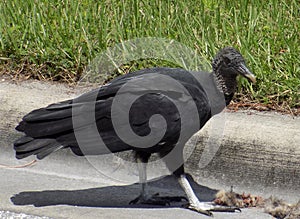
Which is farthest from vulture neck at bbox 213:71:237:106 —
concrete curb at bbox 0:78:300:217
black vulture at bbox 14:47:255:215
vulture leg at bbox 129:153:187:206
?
vulture leg at bbox 129:153:187:206

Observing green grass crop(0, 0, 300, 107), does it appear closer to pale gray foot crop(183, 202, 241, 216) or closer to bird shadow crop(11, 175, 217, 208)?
bird shadow crop(11, 175, 217, 208)

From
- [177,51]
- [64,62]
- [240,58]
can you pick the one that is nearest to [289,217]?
[240,58]

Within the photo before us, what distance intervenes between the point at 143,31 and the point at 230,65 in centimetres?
141

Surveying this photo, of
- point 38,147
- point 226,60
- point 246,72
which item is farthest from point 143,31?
point 38,147

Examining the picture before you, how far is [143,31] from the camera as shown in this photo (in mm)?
5297

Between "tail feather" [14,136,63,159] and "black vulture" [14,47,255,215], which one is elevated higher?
"black vulture" [14,47,255,215]

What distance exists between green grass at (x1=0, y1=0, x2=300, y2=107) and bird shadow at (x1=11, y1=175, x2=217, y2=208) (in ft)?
2.48

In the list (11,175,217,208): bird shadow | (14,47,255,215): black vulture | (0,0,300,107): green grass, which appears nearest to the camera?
(14,47,255,215): black vulture

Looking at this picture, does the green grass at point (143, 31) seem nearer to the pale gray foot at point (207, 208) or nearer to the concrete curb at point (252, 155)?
the concrete curb at point (252, 155)

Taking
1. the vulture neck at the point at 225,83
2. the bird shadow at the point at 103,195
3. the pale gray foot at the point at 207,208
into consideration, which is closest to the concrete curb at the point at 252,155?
the bird shadow at the point at 103,195

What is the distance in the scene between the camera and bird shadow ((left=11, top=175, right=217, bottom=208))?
13.6 feet

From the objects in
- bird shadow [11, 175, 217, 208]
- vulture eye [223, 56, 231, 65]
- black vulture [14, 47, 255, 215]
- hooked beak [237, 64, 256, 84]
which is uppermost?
vulture eye [223, 56, 231, 65]

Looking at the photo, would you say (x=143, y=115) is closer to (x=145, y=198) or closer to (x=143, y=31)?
(x=145, y=198)

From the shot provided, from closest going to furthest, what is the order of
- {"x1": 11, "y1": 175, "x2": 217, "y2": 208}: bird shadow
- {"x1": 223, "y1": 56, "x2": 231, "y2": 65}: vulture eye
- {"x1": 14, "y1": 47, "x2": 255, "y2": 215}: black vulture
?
{"x1": 14, "y1": 47, "x2": 255, "y2": 215}: black vulture < {"x1": 223, "y1": 56, "x2": 231, "y2": 65}: vulture eye < {"x1": 11, "y1": 175, "x2": 217, "y2": 208}: bird shadow
